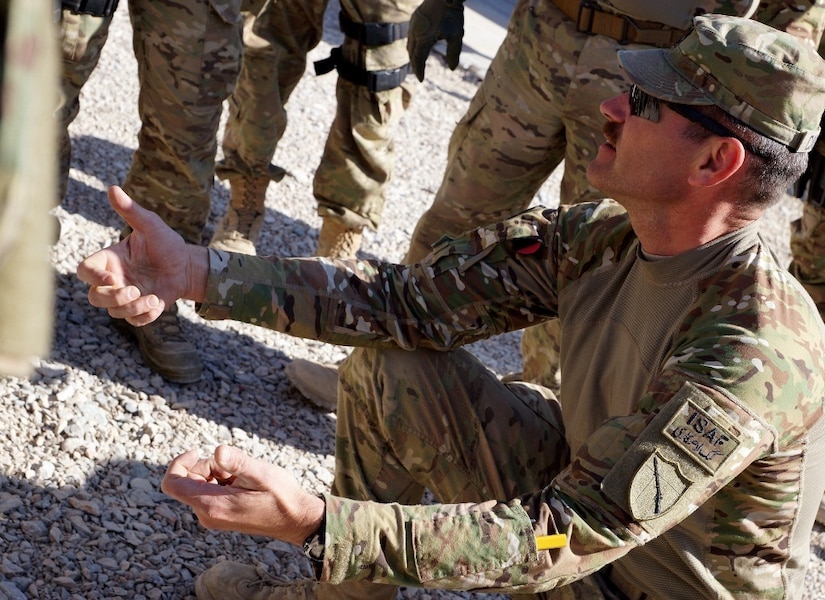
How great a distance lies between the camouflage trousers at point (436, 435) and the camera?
103 inches

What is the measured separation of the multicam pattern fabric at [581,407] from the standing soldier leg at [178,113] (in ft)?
3.72

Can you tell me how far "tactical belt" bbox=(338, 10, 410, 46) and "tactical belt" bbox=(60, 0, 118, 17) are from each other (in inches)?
44.7

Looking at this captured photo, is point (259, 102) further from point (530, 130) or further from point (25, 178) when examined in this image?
point (25, 178)

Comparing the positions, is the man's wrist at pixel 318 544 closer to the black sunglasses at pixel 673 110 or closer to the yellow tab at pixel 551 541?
the yellow tab at pixel 551 541

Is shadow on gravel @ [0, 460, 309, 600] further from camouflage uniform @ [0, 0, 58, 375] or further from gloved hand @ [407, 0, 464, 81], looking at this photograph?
camouflage uniform @ [0, 0, 58, 375]

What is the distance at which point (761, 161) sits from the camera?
2277 mm

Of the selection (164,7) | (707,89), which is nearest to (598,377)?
(707,89)

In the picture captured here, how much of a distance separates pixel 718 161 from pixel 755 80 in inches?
7.0

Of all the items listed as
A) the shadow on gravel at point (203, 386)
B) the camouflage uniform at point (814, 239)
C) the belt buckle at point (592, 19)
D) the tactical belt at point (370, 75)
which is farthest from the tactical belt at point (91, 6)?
the camouflage uniform at point (814, 239)

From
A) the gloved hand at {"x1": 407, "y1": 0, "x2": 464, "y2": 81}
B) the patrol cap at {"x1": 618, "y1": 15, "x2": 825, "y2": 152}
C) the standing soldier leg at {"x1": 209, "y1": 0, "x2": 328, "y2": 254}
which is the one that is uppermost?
the patrol cap at {"x1": 618, "y1": 15, "x2": 825, "y2": 152}

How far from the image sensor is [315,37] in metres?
4.53

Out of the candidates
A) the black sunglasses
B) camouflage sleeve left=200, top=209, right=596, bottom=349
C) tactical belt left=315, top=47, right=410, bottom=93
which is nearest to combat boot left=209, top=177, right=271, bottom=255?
tactical belt left=315, top=47, right=410, bottom=93

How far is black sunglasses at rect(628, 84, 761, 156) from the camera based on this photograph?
229cm

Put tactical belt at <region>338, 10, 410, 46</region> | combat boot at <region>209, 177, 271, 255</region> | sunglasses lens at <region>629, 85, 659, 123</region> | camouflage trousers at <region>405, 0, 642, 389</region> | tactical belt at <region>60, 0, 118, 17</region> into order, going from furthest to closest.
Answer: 1. combat boot at <region>209, 177, 271, 255</region>
2. tactical belt at <region>338, 10, 410, 46</region>
3. camouflage trousers at <region>405, 0, 642, 389</region>
4. tactical belt at <region>60, 0, 118, 17</region>
5. sunglasses lens at <region>629, 85, 659, 123</region>
